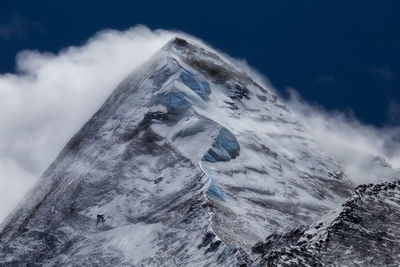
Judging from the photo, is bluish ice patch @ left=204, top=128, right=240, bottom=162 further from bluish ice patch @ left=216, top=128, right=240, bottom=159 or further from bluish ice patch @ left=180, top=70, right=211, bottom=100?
bluish ice patch @ left=180, top=70, right=211, bottom=100

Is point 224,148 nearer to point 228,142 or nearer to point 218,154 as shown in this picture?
point 228,142

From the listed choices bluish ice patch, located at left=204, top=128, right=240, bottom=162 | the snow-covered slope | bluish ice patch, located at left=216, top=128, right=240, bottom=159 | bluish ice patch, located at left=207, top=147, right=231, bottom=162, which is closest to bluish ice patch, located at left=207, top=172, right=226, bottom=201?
the snow-covered slope

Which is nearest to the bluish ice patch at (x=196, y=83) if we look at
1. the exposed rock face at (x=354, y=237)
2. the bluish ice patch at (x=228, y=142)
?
the bluish ice patch at (x=228, y=142)

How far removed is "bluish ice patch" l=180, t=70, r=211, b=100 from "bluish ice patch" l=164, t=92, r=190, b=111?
586cm

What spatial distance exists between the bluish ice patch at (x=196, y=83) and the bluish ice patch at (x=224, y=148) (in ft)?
59.8

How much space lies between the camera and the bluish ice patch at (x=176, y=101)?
132375mm

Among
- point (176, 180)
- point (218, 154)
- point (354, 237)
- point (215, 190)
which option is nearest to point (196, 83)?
point (218, 154)

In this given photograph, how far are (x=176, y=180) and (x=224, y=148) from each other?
13787 mm

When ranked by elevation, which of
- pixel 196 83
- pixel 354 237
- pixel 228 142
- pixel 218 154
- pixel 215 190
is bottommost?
pixel 354 237

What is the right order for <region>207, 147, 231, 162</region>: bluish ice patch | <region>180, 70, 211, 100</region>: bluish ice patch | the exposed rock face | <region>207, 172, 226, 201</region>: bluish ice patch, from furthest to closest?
<region>180, 70, 211, 100</region>: bluish ice patch → <region>207, 147, 231, 162</region>: bluish ice patch → <region>207, 172, 226, 201</region>: bluish ice patch → the exposed rock face

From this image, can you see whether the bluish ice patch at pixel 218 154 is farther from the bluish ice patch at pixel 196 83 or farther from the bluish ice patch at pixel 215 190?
the bluish ice patch at pixel 196 83

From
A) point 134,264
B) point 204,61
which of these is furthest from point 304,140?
point 134,264

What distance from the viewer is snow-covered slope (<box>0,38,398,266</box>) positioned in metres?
95.1

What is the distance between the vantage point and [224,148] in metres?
120
